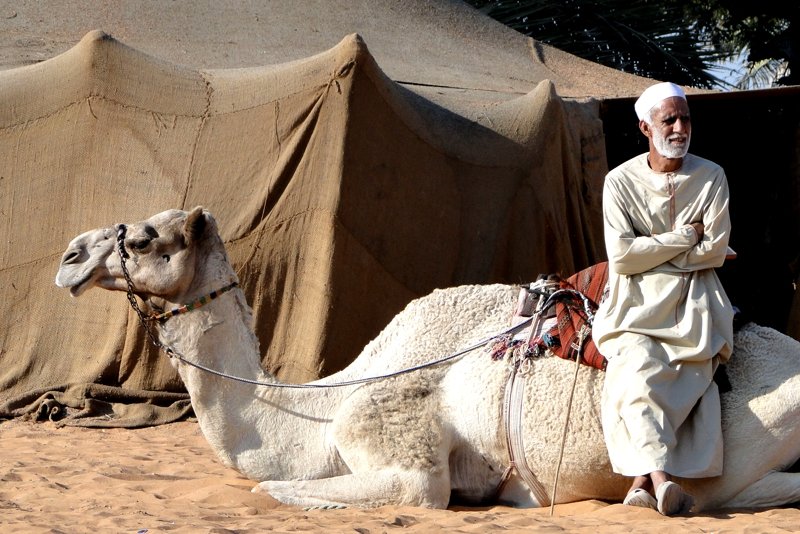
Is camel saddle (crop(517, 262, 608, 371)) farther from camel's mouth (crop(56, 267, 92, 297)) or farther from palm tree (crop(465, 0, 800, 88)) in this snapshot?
palm tree (crop(465, 0, 800, 88))

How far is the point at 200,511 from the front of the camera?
5.02m

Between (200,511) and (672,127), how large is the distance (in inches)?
99.7

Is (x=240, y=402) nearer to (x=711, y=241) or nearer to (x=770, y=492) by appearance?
(x=711, y=241)

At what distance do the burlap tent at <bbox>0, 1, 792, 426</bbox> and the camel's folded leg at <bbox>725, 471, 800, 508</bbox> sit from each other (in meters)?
3.33

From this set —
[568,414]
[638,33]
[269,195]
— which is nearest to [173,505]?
[568,414]

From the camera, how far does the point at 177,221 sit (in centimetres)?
573

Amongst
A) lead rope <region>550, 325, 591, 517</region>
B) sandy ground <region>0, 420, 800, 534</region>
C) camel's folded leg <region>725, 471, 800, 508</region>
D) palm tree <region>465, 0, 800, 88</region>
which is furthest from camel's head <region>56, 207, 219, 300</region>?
palm tree <region>465, 0, 800, 88</region>

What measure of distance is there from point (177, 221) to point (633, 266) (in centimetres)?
217

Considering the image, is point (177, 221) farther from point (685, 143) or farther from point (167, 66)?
point (167, 66)

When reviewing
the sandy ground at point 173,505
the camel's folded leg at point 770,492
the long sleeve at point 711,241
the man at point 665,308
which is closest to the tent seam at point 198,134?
the sandy ground at point 173,505

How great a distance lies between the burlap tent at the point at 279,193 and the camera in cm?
789

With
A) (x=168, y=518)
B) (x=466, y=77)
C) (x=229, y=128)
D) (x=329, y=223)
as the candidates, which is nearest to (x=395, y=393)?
(x=168, y=518)

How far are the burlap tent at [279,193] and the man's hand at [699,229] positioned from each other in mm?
Answer: 3205

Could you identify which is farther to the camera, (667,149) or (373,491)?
(373,491)
